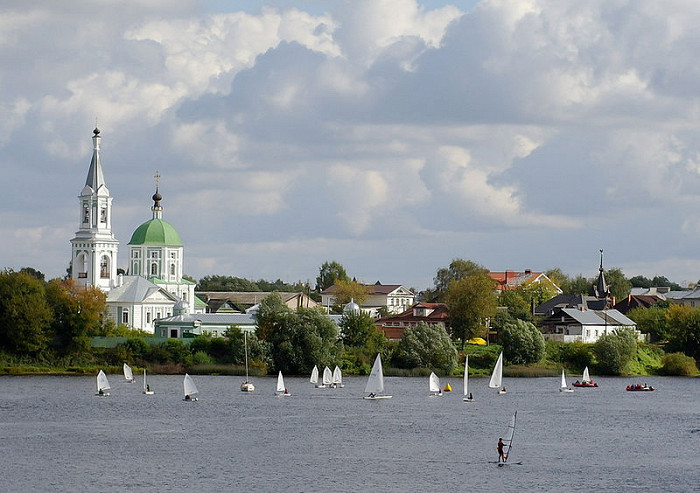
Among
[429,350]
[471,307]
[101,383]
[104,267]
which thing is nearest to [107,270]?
[104,267]

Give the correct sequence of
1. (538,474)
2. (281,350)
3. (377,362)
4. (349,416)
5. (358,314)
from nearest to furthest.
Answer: (538,474) < (349,416) < (377,362) < (281,350) < (358,314)

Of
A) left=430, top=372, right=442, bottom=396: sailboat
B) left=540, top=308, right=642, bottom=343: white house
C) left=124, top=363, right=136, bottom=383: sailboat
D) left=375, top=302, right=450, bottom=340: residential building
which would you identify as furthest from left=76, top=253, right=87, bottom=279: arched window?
left=430, top=372, right=442, bottom=396: sailboat

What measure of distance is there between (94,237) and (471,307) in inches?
1753

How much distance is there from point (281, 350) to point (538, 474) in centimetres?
5672

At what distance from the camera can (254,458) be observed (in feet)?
192

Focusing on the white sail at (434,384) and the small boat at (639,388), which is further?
the small boat at (639,388)

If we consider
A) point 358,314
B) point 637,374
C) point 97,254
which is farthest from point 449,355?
point 97,254

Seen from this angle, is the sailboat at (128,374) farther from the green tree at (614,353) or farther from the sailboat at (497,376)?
the green tree at (614,353)

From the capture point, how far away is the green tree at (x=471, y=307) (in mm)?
127875

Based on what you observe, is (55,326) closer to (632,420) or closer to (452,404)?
(452,404)

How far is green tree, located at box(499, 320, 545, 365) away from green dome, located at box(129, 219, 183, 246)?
55.5 metres

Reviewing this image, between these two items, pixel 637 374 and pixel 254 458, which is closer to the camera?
pixel 254 458

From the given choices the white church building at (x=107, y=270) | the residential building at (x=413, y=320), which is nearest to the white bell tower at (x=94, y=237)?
the white church building at (x=107, y=270)

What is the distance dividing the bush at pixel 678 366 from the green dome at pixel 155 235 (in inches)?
2547
